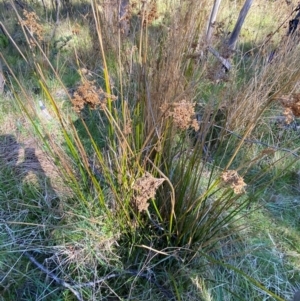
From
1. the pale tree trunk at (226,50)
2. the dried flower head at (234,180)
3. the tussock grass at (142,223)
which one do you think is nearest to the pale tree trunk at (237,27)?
the pale tree trunk at (226,50)

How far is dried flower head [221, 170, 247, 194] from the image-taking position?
2.55 ft

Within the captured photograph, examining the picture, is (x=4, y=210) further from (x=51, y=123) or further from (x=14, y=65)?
(x=14, y=65)

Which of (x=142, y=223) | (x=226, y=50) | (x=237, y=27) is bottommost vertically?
(x=142, y=223)

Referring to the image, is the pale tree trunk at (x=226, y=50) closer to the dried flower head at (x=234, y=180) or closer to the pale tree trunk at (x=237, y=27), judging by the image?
the pale tree trunk at (x=237, y=27)

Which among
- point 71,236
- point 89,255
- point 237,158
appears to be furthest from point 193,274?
point 237,158

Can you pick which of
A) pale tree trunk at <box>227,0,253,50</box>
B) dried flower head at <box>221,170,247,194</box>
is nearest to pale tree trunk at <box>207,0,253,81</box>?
pale tree trunk at <box>227,0,253,50</box>

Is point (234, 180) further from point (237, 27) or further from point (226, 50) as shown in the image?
point (237, 27)

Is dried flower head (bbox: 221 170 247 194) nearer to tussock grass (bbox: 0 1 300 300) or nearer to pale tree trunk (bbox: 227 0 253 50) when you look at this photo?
tussock grass (bbox: 0 1 300 300)

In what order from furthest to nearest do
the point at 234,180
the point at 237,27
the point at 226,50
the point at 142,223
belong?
1. the point at 237,27
2. the point at 226,50
3. the point at 142,223
4. the point at 234,180

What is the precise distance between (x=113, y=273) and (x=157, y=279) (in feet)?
0.62

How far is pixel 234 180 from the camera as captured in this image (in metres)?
0.81

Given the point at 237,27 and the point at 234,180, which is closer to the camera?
the point at 234,180

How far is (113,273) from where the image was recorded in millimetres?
1268

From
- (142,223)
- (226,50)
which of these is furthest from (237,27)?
(142,223)
